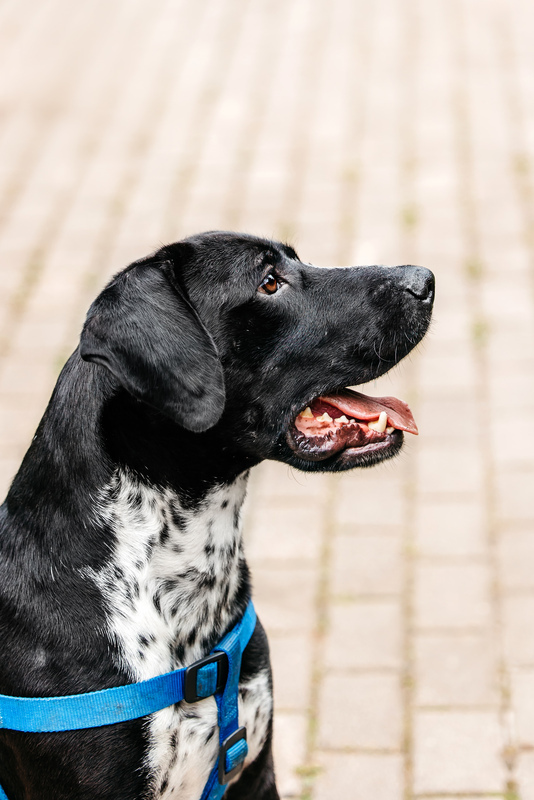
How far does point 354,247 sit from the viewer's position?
6434 mm

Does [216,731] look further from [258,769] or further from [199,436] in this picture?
[199,436]

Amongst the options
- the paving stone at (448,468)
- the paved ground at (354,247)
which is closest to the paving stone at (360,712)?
the paved ground at (354,247)

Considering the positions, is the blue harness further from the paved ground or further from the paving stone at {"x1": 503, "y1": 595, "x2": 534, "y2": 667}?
the paving stone at {"x1": 503, "y1": 595, "x2": 534, "y2": 667}

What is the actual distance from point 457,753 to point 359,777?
336 mm

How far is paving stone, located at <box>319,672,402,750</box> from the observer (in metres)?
3.56

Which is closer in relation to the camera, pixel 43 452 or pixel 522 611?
pixel 43 452

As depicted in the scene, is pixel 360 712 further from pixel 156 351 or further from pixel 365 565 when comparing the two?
pixel 156 351

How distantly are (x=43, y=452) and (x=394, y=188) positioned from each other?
505cm

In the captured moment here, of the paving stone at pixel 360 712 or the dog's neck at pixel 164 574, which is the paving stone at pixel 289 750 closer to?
the paving stone at pixel 360 712

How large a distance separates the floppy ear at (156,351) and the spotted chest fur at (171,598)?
27cm

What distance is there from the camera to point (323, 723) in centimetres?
364

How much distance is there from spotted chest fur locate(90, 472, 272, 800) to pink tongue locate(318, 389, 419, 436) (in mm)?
364

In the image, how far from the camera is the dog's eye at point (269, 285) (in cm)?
279

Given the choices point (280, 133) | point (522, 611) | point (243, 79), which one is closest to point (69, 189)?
point (280, 133)
